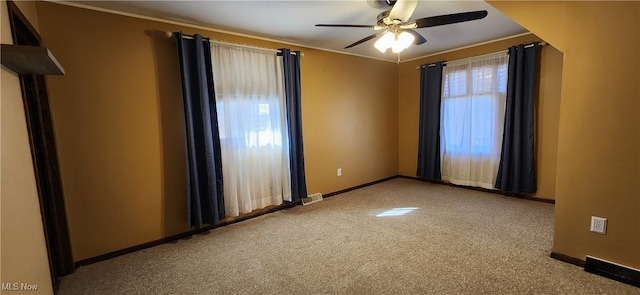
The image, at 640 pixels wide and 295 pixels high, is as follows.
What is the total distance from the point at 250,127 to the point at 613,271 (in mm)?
3315

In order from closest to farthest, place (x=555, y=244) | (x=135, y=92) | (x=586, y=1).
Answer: (x=586, y=1) → (x=555, y=244) → (x=135, y=92)

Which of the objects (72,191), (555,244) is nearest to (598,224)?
(555,244)

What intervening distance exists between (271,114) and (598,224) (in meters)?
3.09

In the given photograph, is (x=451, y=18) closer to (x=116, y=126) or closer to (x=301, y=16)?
(x=301, y=16)

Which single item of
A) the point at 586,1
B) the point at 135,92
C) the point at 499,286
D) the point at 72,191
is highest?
the point at 586,1

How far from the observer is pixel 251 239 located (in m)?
2.76

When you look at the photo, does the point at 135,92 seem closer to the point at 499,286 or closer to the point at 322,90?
the point at 322,90

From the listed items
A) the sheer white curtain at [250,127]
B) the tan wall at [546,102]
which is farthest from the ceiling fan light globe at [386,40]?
the tan wall at [546,102]

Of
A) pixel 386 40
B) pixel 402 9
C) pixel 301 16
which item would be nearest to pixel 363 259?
pixel 386 40

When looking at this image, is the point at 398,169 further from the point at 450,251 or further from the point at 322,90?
the point at 450,251

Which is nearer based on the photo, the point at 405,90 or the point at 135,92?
the point at 135,92

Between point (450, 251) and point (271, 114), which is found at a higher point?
point (271, 114)

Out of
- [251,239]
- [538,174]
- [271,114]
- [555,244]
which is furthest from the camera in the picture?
[538,174]

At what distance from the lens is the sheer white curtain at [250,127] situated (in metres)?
2.97
